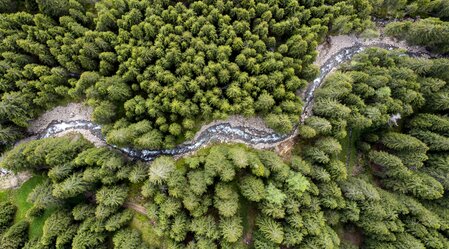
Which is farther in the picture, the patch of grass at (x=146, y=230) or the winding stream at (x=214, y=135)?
the winding stream at (x=214, y=135)

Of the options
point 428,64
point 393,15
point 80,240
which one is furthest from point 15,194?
point 393,15

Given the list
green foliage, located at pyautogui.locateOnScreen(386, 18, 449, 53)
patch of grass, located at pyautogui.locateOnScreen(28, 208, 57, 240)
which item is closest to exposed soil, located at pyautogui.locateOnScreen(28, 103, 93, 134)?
patch of grass, located at pyautogui.locateOnScreen(28, 208, 57, 240)

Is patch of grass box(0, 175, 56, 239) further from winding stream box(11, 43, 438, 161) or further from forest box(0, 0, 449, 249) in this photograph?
winding stream box(11, 43, 438, 161)

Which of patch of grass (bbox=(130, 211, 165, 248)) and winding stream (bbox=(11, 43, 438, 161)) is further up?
winding stream (bbox=(11, 43, 438, 161))

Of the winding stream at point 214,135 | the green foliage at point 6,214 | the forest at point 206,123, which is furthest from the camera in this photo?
the winding stream at point 214,135

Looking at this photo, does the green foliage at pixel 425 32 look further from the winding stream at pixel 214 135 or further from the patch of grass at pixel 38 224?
the patch of grass at pixel 38 224

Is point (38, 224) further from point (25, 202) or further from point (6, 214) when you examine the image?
point (6, 214)

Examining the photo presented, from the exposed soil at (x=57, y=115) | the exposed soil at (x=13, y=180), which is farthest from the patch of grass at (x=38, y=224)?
the exposed soil at (x=57, y=115)

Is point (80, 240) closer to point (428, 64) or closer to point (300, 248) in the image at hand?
point (300, 248)
